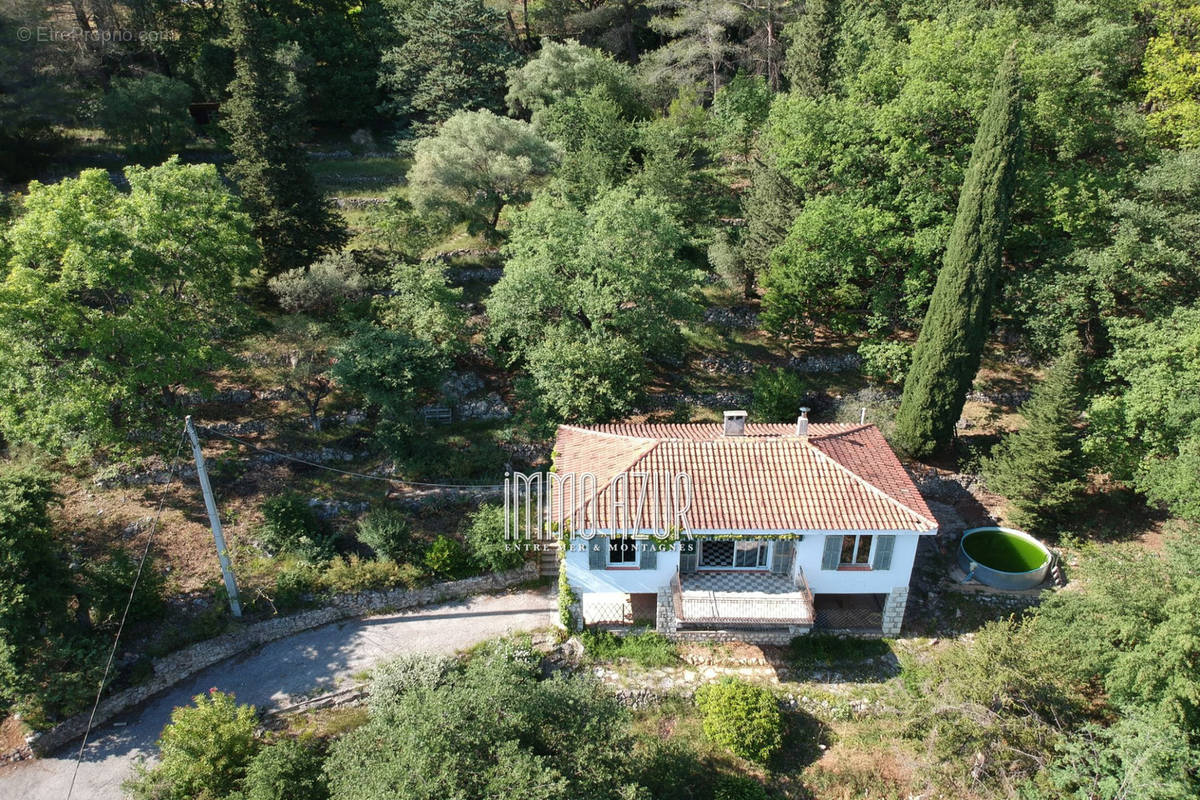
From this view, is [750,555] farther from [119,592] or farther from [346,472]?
[119,592]

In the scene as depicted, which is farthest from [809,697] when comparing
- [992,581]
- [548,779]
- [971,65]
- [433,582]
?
[971,65]

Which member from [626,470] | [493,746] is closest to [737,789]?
[493,746]

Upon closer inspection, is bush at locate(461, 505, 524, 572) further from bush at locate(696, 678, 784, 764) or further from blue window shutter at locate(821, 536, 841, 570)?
blue window shutter at locate(821, 536, 841, 570)

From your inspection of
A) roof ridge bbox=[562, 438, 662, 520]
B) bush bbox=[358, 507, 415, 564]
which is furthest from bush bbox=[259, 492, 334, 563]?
roof ridge bbox=[562, 438, 662, 520]

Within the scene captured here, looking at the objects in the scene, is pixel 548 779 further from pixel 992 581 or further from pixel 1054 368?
pixel 1054 368

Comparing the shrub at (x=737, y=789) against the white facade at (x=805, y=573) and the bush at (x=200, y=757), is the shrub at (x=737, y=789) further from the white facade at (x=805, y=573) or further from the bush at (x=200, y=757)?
the bush at (x=200, y=757)

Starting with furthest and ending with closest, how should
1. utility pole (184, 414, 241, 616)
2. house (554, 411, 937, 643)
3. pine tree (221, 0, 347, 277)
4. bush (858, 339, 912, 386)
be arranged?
pine tree (221, 0, 347, 277) → bush (858, 339, 912, 386) → house (554, 411, 937, 643) → utility pole (184, 414, 241, 616)

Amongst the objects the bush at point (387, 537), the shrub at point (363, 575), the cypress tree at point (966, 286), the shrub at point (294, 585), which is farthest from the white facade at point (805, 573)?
the shrub at point (294, 585)
